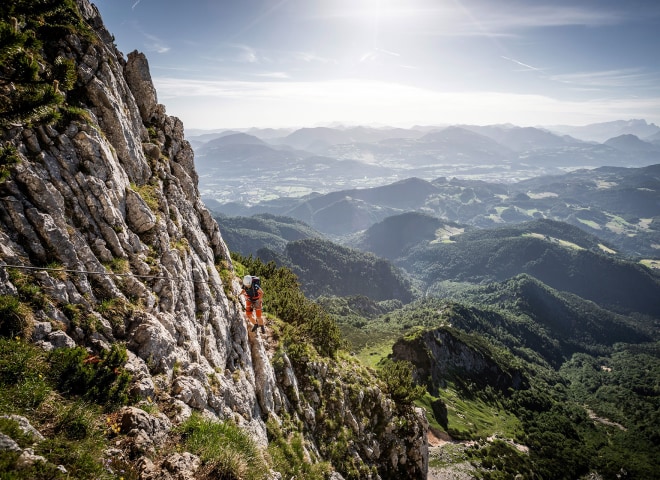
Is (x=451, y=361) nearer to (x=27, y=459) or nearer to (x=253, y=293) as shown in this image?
(x=253, y=293)

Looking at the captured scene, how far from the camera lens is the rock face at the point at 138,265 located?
12.1 m

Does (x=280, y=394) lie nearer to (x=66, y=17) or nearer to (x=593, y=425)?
(x=66, y=17)

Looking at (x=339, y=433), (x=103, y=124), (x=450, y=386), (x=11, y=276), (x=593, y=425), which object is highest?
(x=103, y=124)

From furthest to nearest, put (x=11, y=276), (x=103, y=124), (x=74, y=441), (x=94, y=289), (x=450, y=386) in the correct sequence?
(x=450, y=386) < (x=103, y=124) < (x=94, y=289) < (x=11, y=276) < (x=74, y=441)

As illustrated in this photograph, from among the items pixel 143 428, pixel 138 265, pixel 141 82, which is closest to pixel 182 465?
pixel 143 428

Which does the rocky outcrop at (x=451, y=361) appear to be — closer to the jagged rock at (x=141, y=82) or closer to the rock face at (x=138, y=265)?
the rock face at (x=138, y=265)

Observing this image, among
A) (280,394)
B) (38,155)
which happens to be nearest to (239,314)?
(280,394)

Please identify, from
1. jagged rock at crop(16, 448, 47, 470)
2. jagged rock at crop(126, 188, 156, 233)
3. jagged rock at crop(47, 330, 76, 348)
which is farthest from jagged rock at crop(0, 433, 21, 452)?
jagged rock at crop(126, 188, 156, 233)

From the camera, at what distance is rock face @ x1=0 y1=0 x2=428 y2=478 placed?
12078mm

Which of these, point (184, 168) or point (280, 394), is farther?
point (184, 168)

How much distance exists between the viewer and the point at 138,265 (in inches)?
661

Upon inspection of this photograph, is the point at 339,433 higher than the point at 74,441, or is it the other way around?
the point at 74,441

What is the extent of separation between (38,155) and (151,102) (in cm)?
→ 1700

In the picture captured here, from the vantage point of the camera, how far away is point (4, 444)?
646 cm
